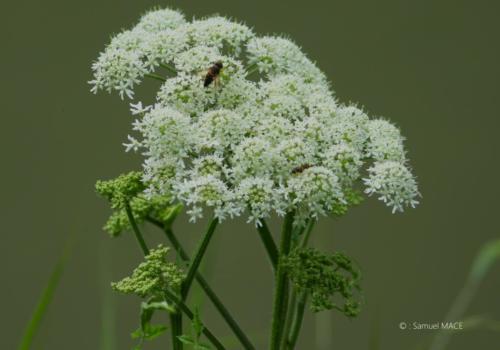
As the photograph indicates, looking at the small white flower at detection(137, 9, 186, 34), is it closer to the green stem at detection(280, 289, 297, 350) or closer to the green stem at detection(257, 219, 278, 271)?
the green stem at detection(257, 219, 278, 271)

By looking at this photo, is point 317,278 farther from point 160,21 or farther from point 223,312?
point 160,21

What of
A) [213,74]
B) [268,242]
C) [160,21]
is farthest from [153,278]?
[160,21]

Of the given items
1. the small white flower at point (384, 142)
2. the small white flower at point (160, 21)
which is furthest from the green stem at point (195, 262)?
the small white flower at point (160, 21)

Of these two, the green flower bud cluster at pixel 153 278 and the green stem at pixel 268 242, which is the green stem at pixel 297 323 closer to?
the green stem at pixel 268 242

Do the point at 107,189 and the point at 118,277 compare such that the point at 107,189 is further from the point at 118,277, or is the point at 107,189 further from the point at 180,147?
the point at 118,277

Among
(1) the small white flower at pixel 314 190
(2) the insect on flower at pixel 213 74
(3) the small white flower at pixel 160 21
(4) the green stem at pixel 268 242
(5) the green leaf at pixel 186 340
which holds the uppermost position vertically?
(3) the small white flower at pixel 160 21

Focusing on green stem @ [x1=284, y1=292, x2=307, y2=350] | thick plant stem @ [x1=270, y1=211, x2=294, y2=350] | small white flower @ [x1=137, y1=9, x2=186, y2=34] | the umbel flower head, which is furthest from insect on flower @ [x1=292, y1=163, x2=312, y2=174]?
small white flower @ [x1=137, y1=9, x2=186, y2=34]
